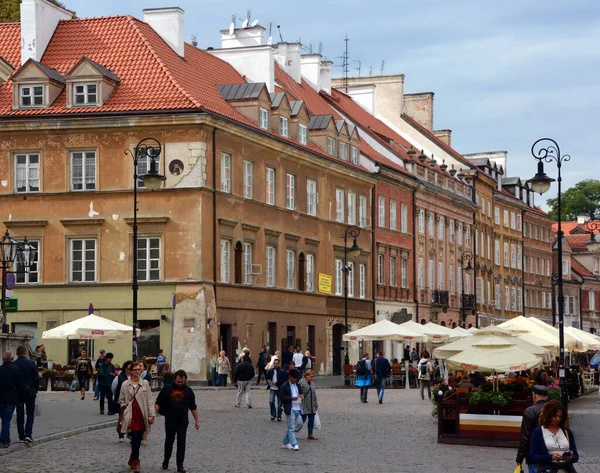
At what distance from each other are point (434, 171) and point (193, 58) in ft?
80.6

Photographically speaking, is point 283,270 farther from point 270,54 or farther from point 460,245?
point 460,245

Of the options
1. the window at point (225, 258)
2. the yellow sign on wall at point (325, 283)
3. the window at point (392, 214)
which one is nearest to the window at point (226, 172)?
the window at point (225, 258)

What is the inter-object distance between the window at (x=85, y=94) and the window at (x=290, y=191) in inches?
411

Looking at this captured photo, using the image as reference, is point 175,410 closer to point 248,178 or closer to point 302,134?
point 248,178

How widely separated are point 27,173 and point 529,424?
123ft

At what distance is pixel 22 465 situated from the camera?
19.8 meters

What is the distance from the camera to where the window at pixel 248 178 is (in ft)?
A: 172

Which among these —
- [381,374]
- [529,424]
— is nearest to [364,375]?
[381,374]

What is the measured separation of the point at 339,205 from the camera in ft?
204

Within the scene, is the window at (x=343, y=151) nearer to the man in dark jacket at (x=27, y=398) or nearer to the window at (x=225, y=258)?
the window at (x=225, y=258)

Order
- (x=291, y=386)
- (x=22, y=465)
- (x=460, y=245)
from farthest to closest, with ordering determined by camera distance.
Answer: (x=460, y=245)
(x=291, y=386)
(x=22, y=465)

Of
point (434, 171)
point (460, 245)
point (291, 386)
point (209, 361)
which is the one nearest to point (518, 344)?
point (291, 386)

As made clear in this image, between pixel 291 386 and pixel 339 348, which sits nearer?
pixel 291 386

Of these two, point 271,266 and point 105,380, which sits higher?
point 271,266
